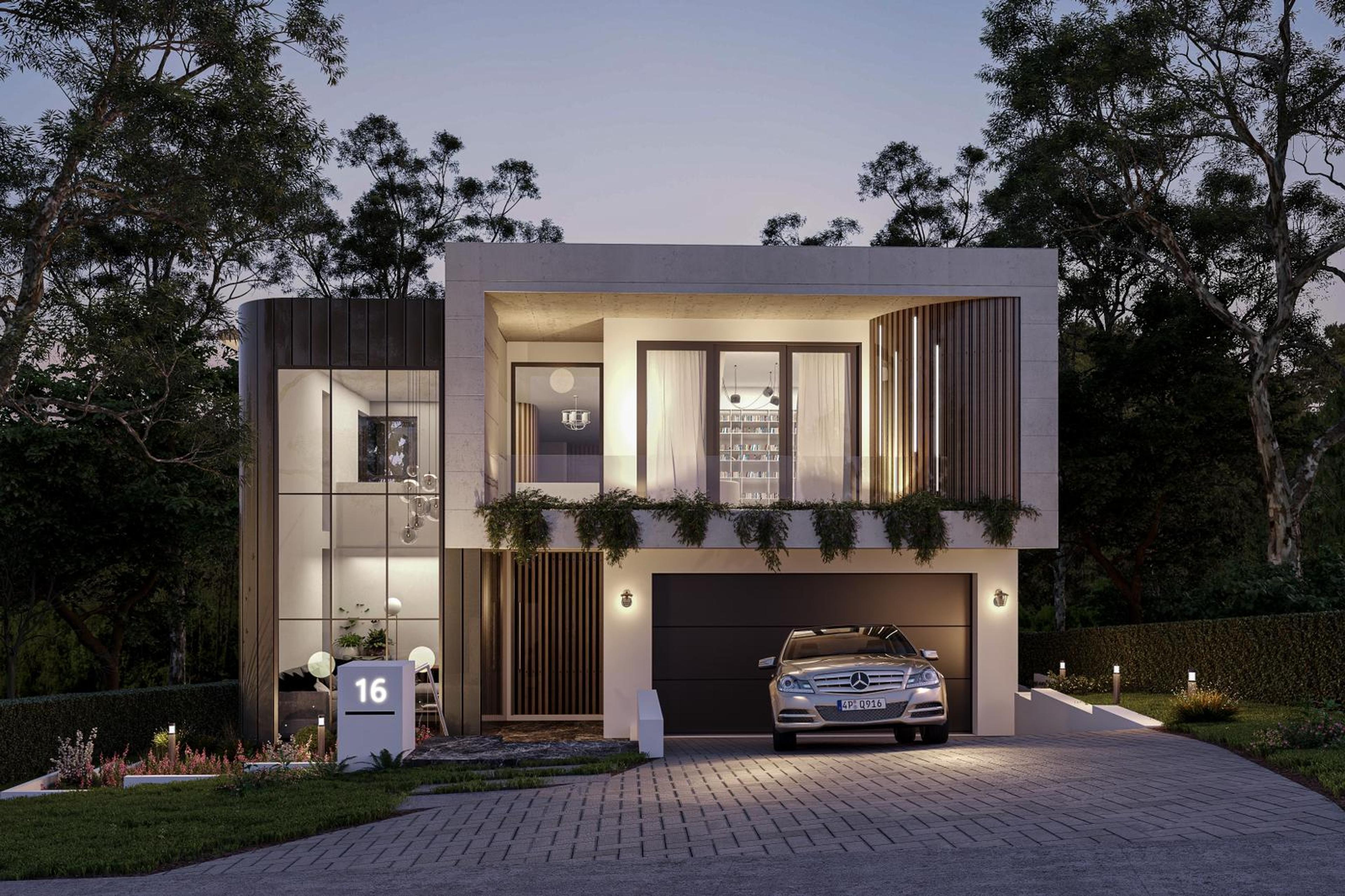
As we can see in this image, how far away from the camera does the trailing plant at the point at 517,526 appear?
16094 mm

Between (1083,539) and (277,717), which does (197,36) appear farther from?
(1083,539)

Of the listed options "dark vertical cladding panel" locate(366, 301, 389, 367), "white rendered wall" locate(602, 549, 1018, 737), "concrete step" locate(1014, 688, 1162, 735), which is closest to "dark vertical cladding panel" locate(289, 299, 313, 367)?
"dark vertical cladding panel" locate(366, 301, 389, 367)

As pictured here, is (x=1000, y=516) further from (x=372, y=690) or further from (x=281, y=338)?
(x=281, y=338)

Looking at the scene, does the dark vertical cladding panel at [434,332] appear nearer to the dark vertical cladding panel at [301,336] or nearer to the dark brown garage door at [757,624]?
the dark vertical cladding panel at [301,336]

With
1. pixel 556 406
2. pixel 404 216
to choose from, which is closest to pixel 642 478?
pixel 556 406

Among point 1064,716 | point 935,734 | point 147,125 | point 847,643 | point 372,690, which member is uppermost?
point 147,125

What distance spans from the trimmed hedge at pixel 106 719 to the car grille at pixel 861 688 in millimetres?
8909

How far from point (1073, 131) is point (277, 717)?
17897 mm

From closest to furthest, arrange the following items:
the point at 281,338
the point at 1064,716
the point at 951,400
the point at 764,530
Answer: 1. the point at 1064,716
2. the point at 764,530
3. the point at 281,338
4. the point at 951,400

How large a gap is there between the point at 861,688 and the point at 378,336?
8.56 m

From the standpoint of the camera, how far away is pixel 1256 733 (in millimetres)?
11148

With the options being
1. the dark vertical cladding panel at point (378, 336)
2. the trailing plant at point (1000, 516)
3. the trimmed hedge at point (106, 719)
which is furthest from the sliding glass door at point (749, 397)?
the trimmed hedge at point (106, 719)

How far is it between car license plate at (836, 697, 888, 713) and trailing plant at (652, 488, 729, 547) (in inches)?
164

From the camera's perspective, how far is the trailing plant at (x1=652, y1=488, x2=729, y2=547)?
16406 mm
